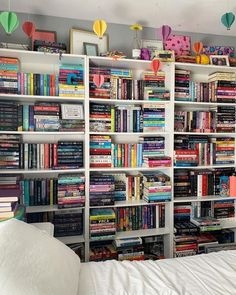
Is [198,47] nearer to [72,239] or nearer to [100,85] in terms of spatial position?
[100,85]

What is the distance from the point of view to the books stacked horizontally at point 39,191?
6.99 ft

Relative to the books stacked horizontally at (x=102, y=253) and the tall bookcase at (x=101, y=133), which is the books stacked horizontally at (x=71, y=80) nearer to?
the tall bookcase at (x=101, y=133)

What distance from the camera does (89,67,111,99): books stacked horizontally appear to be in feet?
7.20

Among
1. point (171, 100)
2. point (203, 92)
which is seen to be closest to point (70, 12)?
point (171, 100)

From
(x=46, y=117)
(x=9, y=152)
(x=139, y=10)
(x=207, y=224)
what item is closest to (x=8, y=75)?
(x=46, y=117)

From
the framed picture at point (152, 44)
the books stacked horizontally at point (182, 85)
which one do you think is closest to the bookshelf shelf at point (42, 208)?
the books stacked horizontally at point (182, 85)

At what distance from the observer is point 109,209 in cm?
228

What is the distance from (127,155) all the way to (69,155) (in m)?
0.52

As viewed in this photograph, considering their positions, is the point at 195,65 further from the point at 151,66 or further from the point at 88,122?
the point at 88,122

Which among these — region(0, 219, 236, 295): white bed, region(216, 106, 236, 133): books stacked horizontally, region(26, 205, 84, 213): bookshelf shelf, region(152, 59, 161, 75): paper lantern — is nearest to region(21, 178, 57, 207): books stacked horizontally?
region(26, 205, 84, 213): bookshelf shelf

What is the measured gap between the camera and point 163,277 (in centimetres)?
125

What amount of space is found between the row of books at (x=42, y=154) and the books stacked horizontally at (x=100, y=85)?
0.44 metres

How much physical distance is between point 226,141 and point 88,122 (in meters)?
1.35

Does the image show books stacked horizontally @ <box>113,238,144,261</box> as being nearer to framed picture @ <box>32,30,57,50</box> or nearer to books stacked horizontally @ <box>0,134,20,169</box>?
books stacked horizontally @ <box>0,134,20,169</box>
